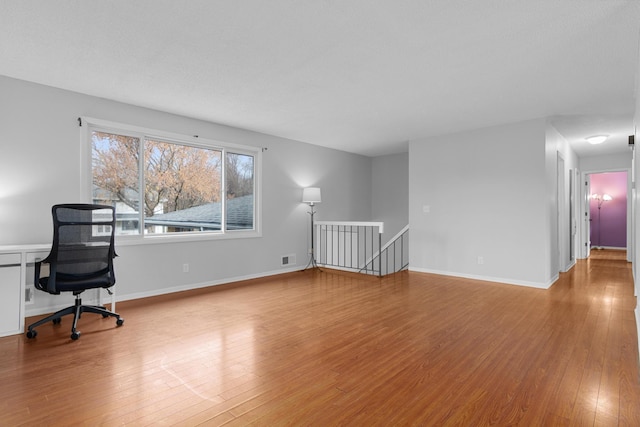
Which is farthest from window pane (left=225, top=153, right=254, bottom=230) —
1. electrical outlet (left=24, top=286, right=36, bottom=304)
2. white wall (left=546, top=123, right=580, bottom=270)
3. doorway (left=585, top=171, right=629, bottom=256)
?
doorway (left=585, top=171, right=629, bottom=256)

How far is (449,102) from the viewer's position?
4066 mm

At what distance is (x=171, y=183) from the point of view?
465 centimetres

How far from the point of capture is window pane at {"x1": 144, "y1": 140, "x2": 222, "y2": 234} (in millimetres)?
4445

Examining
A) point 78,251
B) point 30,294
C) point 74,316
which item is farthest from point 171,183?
point 74,316

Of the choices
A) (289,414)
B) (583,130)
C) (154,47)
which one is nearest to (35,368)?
(289,414)

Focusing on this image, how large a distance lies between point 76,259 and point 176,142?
7.25ft

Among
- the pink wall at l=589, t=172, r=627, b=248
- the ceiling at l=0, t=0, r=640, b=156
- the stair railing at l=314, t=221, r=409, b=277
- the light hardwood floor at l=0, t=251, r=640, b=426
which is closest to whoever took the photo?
the light hardwood floor at l=0, t=251, r=640, b=426

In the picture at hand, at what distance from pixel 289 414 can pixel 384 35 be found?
2.68 meters

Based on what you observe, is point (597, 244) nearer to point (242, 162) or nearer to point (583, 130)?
point (583, 130)

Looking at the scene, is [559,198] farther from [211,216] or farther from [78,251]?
[78,251]

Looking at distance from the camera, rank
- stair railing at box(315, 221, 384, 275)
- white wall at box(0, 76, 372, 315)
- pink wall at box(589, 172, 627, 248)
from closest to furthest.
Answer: white wall at box(0, 76, 372, 315) < stair railing at box(315, 221, 384, 275) < pink wall at box(589, 172, 627, 248)

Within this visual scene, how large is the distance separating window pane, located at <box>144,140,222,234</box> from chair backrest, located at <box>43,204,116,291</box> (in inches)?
48.8

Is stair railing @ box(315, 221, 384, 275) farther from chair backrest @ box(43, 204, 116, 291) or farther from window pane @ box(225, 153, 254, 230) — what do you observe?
chair backrest @ box(43, 204, 116, 291)

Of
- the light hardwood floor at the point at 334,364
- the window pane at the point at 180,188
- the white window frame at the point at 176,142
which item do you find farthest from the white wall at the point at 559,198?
the window pane at the point at 180,188
